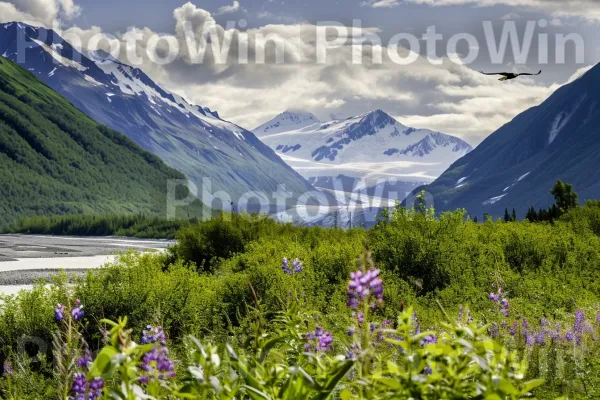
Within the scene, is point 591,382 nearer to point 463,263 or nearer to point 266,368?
point 266,368

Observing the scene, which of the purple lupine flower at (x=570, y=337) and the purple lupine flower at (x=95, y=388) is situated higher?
the purple lupine flower at (x=95, y=388)

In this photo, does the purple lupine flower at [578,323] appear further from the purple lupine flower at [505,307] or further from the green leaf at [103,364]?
the green leaf at [103,364]

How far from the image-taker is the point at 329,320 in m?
12.3

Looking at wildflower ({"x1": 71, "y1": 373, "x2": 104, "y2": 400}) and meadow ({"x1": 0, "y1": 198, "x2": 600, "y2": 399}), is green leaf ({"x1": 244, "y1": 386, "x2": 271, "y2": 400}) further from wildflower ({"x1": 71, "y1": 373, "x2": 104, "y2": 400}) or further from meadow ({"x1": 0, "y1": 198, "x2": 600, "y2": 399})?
wildflower ({"x1": 71, "y1": 373, "x2": 104, "y2": 400})

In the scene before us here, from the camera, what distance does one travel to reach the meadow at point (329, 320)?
7.79 feet

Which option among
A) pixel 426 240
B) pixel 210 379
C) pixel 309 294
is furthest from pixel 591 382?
pixel 426 240

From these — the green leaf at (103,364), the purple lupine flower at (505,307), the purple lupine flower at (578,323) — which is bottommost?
the purple lupine flower at (578,323)

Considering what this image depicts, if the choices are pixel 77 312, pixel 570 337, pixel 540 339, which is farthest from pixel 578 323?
pixel 77 312

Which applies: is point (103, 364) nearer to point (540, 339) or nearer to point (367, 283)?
point (367, 283)

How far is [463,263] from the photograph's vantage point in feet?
54.2

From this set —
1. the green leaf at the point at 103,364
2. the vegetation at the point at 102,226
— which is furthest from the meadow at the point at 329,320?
the vegetation at the point at 102,226

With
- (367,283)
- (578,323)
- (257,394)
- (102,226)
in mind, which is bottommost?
(102,226)

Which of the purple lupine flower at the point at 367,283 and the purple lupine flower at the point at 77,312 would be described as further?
the purple lupine flower at the point at 77,312

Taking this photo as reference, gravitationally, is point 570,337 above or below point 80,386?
below
